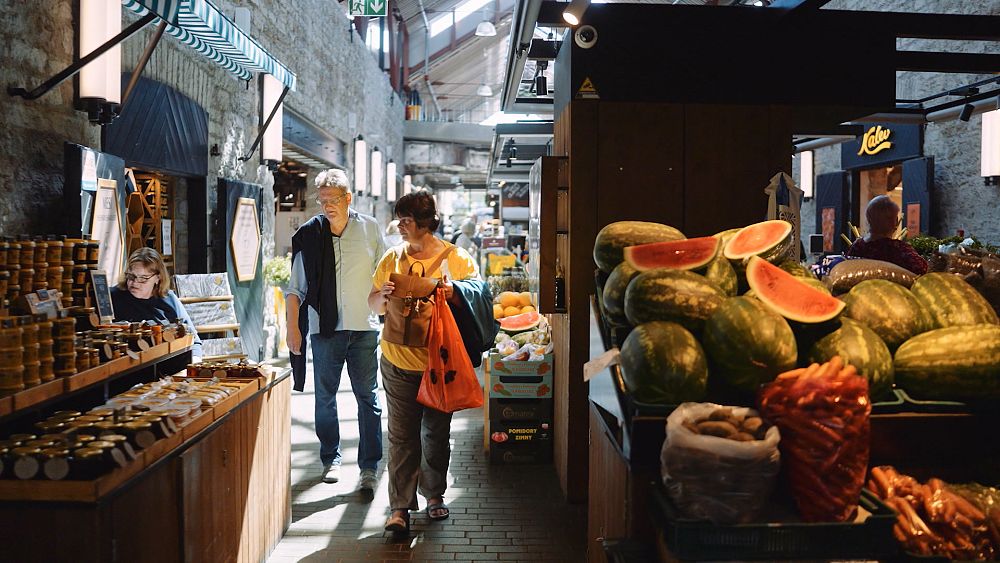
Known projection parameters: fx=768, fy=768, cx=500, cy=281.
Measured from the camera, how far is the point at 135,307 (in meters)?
4.46

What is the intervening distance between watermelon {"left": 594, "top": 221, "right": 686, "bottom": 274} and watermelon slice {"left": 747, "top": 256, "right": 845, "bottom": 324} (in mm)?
460

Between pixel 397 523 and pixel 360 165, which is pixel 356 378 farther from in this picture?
pixel 360 165

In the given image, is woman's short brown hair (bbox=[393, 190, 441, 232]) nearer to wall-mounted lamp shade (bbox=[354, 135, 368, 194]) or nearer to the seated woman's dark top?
the seated woman's dark top

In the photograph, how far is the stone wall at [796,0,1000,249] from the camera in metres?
9.02

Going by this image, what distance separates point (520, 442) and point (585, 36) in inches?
107

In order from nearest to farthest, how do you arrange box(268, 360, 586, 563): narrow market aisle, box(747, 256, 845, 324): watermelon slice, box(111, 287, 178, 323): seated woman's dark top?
box(747, 256, 845, 324): watermelon slice < box(268, 360, 586, 563): narrow market aisle < box(111, 287, 178, 323): seated woman's dark top

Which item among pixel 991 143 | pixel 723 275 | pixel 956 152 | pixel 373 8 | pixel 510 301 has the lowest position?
pixel 510 301

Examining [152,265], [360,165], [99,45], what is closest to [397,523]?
[152,265]

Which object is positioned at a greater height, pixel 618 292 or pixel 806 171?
pixel 806 171

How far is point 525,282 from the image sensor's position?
9.04 m

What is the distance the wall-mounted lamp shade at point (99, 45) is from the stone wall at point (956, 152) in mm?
8742

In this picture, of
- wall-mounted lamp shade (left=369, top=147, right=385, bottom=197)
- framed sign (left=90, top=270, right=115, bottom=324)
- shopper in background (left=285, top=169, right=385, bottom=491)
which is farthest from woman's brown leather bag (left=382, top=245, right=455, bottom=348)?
wall-mounted lamp shade (left=369, top=147, right=385, bottom=197)

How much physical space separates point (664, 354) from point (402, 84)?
21.6 m

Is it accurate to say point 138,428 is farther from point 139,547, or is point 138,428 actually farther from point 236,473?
point 236,473
